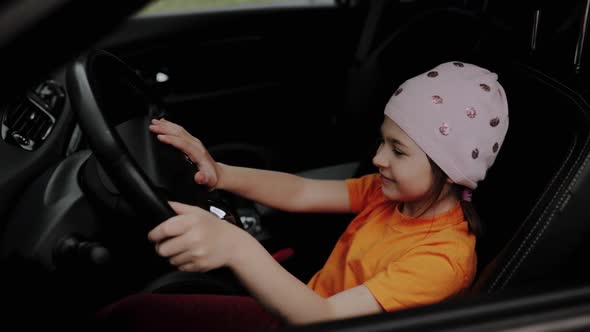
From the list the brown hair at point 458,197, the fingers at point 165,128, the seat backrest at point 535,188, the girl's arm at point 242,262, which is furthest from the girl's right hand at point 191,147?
the seat backrest at point 535,188

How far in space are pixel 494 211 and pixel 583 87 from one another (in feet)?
0.99

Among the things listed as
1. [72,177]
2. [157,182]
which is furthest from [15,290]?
A: [157,182]

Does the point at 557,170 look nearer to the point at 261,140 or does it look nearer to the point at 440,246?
the point at 440,246

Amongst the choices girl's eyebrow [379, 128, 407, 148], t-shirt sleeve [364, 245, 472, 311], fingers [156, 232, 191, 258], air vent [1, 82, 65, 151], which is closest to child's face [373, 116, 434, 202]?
girl's eyebrow [379, 128, 407, 148]

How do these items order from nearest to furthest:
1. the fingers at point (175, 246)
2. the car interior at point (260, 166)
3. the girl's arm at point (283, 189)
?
the car interior at point (260, 166) → the fingers at point (175, 246) → the girl's arm at point (283, 189)

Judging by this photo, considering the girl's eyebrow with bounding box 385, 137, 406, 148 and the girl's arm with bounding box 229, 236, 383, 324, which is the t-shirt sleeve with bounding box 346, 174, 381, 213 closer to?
the girl's eyebrow with bounding box 385, 137, 406, 148

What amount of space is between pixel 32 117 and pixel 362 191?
86cm

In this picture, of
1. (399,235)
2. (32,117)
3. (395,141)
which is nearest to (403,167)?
(395,141)

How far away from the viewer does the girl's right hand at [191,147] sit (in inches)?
46.1

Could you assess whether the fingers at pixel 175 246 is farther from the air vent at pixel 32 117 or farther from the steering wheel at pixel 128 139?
the air vent at pixel 32 117

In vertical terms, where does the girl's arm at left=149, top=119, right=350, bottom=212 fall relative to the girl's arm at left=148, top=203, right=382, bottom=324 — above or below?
below

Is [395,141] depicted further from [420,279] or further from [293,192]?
[293,192]

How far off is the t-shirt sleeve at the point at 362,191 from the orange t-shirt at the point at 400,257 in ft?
0.04

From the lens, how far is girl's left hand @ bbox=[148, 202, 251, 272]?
899mm
